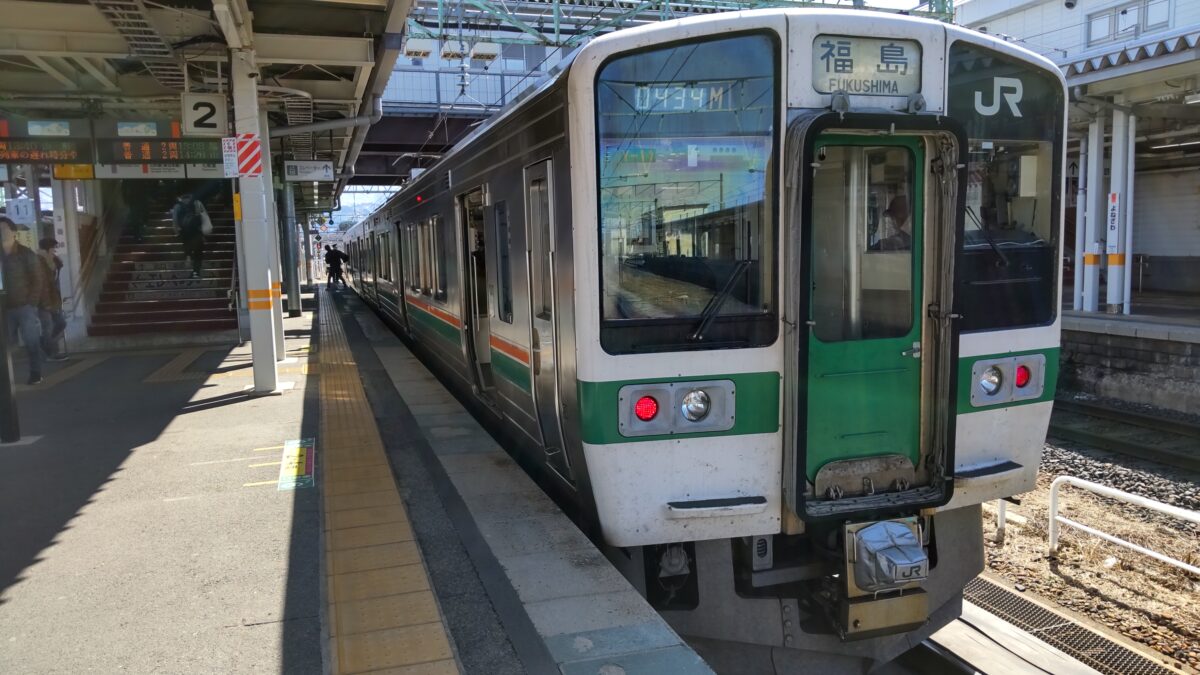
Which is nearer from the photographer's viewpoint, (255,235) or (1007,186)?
(1007,186)

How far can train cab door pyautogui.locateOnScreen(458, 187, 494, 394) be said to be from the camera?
694 cm

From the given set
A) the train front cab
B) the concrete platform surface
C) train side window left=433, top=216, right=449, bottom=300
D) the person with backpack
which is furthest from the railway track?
the person with backpack

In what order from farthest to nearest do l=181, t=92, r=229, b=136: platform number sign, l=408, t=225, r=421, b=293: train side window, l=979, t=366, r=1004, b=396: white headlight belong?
l=408, t=225, r=421, b=293: train side window
l=181, t=92, r=229, b=136: platform number sign
l=979, t=366, r=1004, b=396: white headlight

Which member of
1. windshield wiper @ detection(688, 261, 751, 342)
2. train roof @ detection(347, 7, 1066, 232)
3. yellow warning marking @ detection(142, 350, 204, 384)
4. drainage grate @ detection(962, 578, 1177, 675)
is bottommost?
drainage grate @ detection(962, 578, 1177, 675)

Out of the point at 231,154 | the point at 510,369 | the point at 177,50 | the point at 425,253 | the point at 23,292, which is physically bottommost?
the point at 510,369

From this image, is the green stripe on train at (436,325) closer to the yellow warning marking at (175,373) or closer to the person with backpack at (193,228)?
the yellow warning marking at (175,373)

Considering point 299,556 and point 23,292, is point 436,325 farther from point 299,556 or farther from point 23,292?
point 23,292

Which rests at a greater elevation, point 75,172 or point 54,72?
point 54,72

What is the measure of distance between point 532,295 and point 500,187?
3.11 feet

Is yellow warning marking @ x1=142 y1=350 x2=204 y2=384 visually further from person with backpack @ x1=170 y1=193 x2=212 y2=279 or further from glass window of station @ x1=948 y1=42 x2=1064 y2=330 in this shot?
glass window of station @ x1=948 y1=42 x2=1064 y2=330

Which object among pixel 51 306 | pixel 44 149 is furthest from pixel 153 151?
pixel 51 306

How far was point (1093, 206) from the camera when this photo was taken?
15.4 meters

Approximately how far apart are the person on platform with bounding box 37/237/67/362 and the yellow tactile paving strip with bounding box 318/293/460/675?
645 centimetres

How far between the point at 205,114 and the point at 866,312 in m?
8.27
